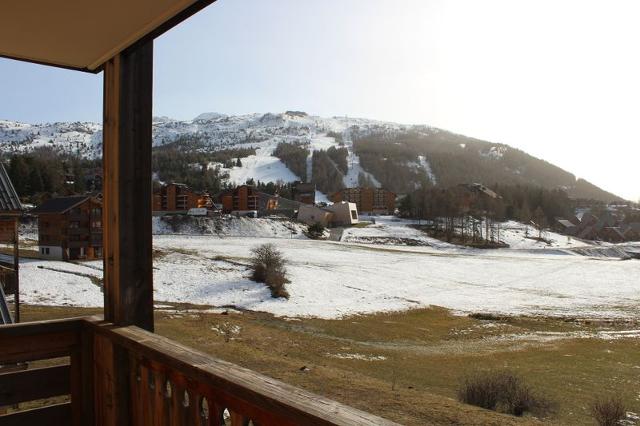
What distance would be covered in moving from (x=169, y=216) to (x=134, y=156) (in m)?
56.1

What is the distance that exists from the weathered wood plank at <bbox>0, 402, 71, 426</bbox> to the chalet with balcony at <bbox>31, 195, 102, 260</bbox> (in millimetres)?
29625

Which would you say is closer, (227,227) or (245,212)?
(227,227)

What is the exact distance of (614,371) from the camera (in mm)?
15062

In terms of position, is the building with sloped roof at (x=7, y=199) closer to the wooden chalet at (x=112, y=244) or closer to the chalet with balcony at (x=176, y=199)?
the wooden chalet at (x=112, y=244)

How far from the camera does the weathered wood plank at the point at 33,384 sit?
2631 millimetres

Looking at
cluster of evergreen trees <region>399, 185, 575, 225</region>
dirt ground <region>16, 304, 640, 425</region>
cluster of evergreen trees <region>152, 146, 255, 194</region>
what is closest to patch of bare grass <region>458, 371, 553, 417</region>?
dirt ground <region>16, 304, 640, 425</region>

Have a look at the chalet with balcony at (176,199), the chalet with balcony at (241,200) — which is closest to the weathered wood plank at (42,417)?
the chalet with balcony at (176,199)

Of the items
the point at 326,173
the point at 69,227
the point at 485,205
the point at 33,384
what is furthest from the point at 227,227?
the point at 326,173

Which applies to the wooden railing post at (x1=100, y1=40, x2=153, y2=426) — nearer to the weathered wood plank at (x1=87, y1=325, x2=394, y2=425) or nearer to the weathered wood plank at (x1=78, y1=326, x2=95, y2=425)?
the weathered wood plank at (x1=78, y1=326, x2=95, y2=425)

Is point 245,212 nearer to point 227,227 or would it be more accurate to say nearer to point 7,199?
point 227,227

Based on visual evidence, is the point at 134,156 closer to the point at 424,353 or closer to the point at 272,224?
the point at 424,353

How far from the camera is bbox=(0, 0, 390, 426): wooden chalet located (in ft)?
7.30

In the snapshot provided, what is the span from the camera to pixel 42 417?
2.78 metres

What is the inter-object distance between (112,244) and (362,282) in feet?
101
